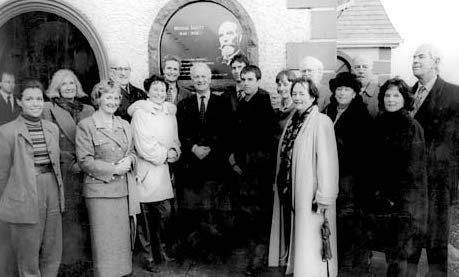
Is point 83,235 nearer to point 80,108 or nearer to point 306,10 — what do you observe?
point 80,108

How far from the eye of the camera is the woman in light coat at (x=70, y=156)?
4426mm

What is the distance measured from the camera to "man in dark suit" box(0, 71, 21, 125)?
4375 millimetres

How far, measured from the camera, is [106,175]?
4168 millimetres

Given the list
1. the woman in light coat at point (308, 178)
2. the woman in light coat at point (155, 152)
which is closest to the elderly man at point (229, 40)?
the woman in light coat at point (155, 152)

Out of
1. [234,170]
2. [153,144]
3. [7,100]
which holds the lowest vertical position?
[234,170]

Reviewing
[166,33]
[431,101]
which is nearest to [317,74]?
[431,101]

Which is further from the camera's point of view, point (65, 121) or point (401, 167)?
point (65, 121)

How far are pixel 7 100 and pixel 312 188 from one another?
2.58 metres

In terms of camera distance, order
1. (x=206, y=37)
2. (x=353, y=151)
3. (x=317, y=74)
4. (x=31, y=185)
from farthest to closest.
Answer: (x=206, y=37), (x=317, y=74), (x=353, y=151), (x=31, y=185)

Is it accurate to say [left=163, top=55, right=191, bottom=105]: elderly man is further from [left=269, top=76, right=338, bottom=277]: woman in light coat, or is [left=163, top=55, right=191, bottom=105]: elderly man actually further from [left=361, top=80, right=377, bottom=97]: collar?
[left=361, top=80, right=377, bottom=97]: collar

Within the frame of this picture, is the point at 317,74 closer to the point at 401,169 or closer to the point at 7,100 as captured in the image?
the point at 401,169

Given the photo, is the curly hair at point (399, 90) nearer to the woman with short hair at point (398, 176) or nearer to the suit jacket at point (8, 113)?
→ the woman with short hair at point (398, 176)

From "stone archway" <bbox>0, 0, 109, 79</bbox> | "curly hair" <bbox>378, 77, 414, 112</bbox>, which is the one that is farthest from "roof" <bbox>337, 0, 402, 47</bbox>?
"stone archway" <bbox>0, 0, 109, 79</bbox>

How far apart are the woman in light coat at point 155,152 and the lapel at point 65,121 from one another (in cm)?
49
